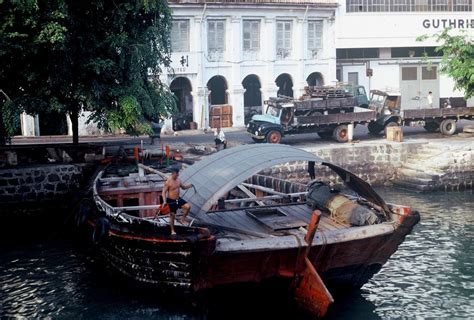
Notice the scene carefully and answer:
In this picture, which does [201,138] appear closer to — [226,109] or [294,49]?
[226,109]

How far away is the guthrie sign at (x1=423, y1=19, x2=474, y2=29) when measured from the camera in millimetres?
37656

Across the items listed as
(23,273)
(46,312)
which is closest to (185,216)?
(46,312)

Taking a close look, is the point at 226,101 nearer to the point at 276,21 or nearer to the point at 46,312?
the point at 276,21

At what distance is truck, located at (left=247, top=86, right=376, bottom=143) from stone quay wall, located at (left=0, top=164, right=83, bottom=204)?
8201 mm

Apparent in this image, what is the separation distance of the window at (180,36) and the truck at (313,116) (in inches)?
269

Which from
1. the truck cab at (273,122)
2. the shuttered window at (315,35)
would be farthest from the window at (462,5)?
the truck cab at (273,122)

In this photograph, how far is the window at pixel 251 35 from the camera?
34375 millimetres

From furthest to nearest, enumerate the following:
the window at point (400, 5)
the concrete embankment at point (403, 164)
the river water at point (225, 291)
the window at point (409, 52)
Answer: the window at point (409, 52), the window at point (400, 5), the concrete embankment at point (403, 164), the river water at point (225, 291)

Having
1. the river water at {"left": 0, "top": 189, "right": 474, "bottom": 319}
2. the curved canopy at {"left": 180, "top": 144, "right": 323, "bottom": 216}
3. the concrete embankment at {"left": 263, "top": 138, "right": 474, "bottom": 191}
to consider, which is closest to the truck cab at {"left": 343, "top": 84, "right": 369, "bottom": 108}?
the concrete embankment at {"left": 263, "top": 138, "right": 474, "bottom": 191}

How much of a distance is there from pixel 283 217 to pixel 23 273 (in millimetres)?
6916

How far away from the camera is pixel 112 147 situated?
81.0 ft

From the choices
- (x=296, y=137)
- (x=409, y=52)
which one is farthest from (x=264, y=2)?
(x=409, y=52)

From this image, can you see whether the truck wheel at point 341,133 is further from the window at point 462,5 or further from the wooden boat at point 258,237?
the window at point 462,5

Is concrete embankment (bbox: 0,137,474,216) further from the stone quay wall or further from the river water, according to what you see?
the river water
